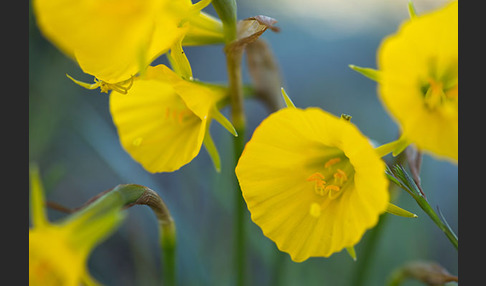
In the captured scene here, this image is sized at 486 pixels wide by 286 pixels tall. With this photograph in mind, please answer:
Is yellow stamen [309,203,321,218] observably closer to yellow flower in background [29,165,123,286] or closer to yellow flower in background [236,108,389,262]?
yellow flower in background [236,108,389,262]

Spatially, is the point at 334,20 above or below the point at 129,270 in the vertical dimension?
above

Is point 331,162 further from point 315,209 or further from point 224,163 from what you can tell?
point 224,163

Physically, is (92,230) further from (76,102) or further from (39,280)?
(76,102)

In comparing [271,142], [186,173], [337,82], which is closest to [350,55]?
[337,82]

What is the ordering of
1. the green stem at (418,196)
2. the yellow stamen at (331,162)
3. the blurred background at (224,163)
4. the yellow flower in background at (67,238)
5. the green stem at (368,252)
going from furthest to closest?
the blurred background at (224,163)
the green stem at (368,252)
the yellow stamen at (331,162)
the green stem at (418,196)
the yellow flower in background at (67,238)

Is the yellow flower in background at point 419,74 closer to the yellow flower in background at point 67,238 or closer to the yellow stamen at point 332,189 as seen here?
the yellow stamen at point 332,189

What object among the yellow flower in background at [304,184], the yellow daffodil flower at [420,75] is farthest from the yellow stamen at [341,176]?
the yellow daffodil flower at [420,75]
